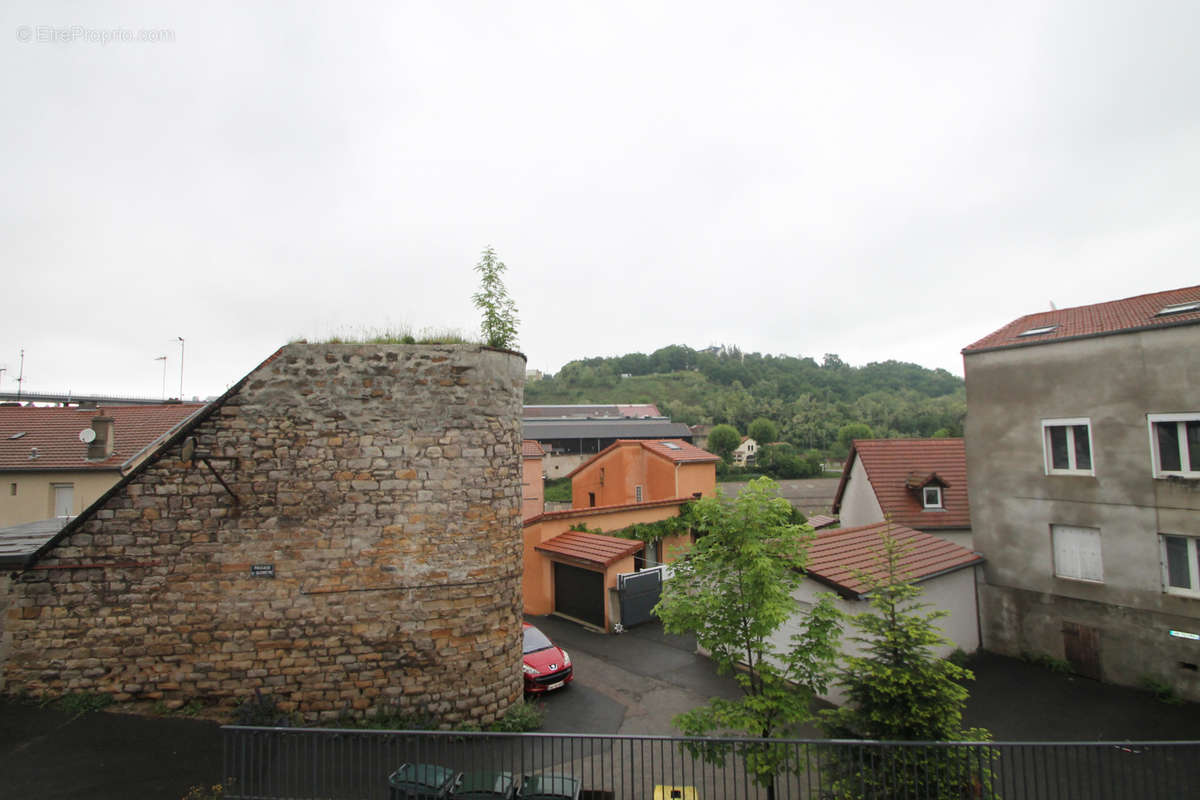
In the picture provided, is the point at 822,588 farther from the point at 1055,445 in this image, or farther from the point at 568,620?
the point at 568,620

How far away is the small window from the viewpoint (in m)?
15.7

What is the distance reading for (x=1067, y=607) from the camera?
11.2 m

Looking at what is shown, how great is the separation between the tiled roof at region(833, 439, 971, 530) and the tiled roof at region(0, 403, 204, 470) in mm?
23949

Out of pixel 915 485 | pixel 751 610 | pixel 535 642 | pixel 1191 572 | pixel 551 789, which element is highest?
pixel 915 485

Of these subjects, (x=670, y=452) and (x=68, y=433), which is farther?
(x=670, y=452)

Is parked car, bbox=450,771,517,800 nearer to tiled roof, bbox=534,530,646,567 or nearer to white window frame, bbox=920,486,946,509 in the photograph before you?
tiled roof, bbox=534,530,646,567

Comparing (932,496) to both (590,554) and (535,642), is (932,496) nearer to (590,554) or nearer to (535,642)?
(590,554)

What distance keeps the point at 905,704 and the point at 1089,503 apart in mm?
8563

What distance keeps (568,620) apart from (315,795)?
10.1 meters

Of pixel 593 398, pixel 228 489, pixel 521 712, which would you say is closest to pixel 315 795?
pixel 521 712

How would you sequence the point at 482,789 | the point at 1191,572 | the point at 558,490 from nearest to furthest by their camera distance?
1. the point at 482,789
2. the point at 1191,572
3. the point at 558,490

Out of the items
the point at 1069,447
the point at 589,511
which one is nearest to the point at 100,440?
the point at 589,511

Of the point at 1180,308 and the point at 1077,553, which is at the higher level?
the point at 1180,308

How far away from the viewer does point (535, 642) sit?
11.0 meters
